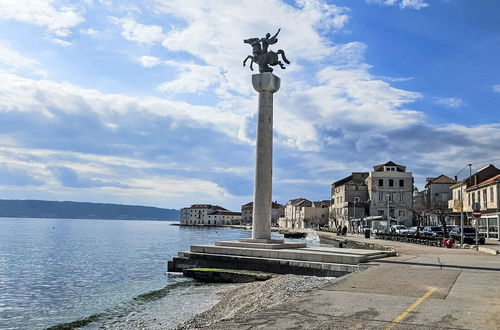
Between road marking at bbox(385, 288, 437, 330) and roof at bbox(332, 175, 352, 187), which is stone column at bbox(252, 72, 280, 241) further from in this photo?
roof at bbox(332, 175, 352, 187)

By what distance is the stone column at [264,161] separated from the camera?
29.8m

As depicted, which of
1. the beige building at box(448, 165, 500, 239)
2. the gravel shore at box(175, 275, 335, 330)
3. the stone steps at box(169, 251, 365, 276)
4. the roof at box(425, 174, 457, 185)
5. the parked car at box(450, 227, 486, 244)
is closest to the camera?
the gravel shore at box(175, 275, 335, 330)

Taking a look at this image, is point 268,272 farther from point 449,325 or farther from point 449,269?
point 449,325

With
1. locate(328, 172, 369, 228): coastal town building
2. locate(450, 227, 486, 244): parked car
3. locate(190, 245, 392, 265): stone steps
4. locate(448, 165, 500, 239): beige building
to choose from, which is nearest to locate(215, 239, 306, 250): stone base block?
locate(190, 245, 392, 265): stone steps

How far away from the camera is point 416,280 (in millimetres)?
16734

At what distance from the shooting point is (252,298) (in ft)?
58.5

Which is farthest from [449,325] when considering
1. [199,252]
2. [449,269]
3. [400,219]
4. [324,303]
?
[400,219]

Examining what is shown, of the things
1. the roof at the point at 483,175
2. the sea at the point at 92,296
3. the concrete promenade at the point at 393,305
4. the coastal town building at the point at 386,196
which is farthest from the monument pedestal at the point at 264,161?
the coastal town building at the point at 386,196

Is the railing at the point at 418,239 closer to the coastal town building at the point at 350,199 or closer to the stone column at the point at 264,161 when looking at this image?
the stone column at the point at 264,161

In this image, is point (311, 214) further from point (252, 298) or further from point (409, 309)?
point (409, 309)

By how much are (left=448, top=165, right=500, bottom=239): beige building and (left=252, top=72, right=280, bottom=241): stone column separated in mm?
22799

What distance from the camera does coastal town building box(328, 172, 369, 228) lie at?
9921 centimetres

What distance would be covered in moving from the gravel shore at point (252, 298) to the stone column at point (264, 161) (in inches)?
341

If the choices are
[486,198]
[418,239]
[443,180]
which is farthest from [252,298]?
[443,180]
